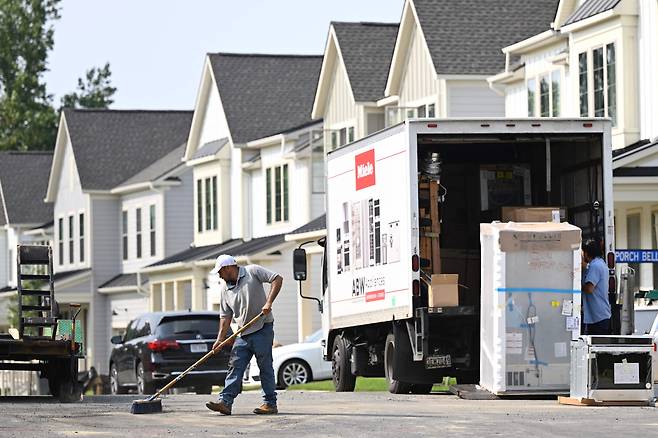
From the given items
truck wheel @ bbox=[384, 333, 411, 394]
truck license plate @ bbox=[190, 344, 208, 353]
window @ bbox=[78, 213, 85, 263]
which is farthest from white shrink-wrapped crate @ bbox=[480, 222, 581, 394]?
window @ bbox=[78, 213, 85, 263]

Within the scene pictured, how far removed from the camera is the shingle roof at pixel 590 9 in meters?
33.0

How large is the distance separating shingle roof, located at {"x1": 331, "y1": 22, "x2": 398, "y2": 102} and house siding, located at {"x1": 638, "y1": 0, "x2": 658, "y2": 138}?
14.2 m

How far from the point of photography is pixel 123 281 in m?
63.8

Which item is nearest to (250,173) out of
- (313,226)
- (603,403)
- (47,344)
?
(313,226)

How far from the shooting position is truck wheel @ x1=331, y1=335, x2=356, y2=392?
84.5 ft

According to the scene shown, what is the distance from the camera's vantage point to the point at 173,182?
60.5 m

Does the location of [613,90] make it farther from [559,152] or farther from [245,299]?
[245,299]

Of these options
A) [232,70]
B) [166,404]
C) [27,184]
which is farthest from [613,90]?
[27,184]

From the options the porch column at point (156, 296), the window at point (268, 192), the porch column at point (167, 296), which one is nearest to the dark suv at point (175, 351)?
the window at point (268, 192)

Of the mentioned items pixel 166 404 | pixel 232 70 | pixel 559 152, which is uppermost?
pixel 232 70

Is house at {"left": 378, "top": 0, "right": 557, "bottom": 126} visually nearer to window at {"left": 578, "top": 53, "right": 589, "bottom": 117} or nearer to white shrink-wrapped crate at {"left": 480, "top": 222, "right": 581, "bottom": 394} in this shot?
window at {"left": 578, "top": 53, "right": 589, "bottom": 117}

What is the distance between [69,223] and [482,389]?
48.5 metres

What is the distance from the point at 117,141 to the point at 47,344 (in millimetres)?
44621

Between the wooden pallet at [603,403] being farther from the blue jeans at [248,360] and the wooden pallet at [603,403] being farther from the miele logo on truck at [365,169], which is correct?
the miele logo on truck at [365,169]
